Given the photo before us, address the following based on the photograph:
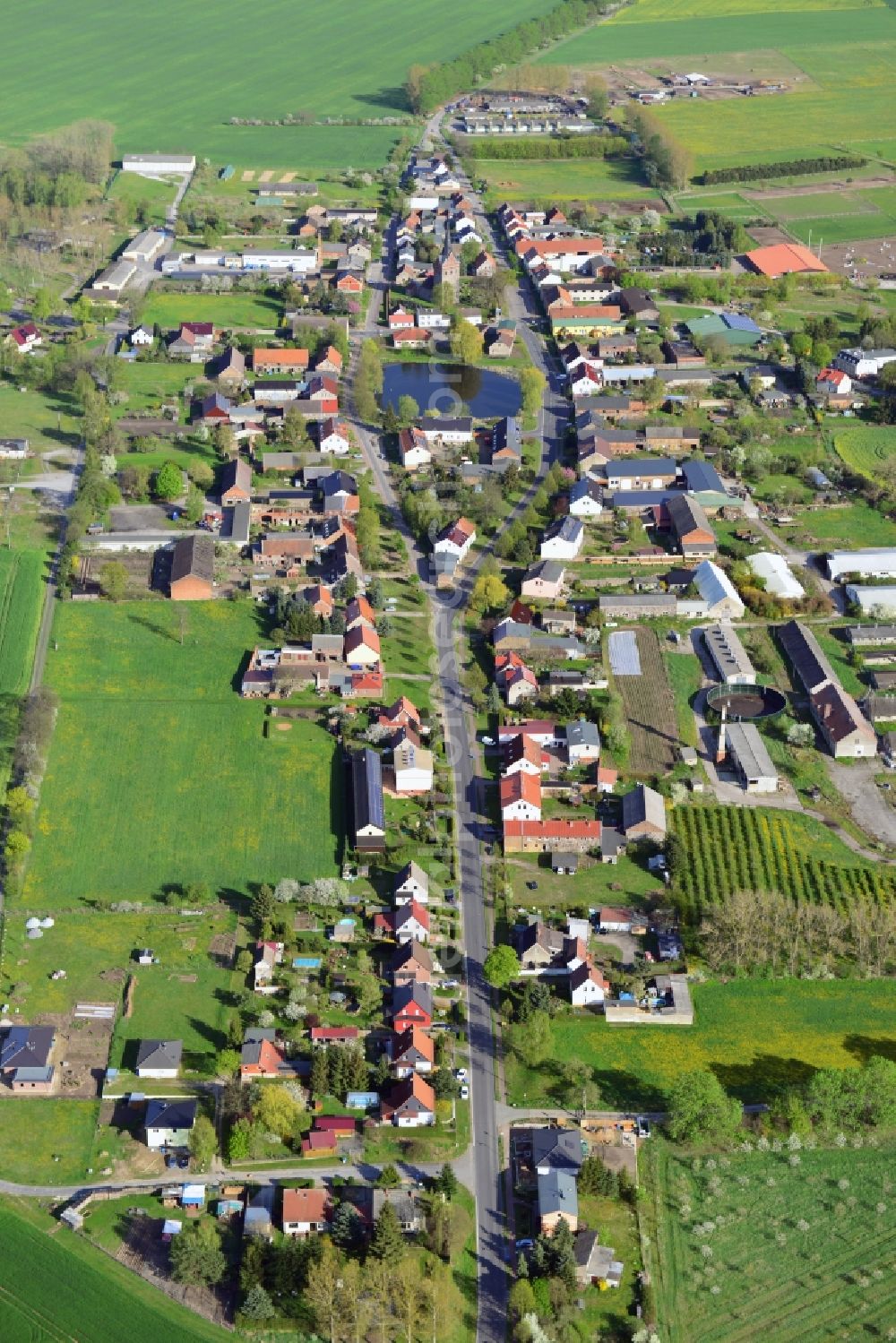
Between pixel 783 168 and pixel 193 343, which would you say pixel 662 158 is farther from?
pixel 193 343

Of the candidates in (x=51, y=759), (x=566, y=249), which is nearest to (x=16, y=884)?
(x=51, y=759)

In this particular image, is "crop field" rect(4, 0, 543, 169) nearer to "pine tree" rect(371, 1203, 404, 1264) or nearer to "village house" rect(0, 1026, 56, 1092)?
"village house" rect(0, 1026, 56, 1092)

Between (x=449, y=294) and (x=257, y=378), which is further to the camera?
(x=449, y=294)

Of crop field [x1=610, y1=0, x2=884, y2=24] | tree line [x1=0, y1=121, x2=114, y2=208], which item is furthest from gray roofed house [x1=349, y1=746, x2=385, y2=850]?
crop field [x1=610, y1=0, x2=884, y2=24]

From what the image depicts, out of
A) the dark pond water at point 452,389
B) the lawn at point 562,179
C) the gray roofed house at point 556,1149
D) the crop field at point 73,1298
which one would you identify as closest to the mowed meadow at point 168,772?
the crop field at point 73,1298

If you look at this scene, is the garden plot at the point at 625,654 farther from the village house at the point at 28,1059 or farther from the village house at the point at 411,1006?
the village house at the point at 28,1059

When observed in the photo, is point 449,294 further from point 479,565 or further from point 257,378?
point 479,565
